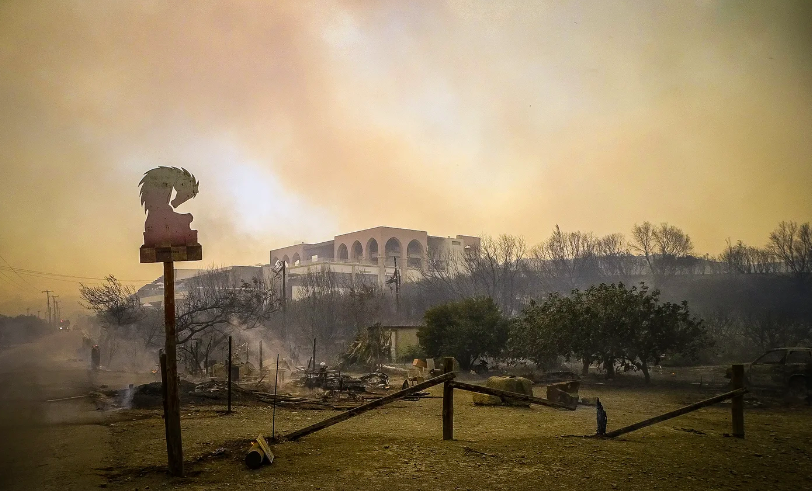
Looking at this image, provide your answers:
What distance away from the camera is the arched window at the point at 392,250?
71.4m

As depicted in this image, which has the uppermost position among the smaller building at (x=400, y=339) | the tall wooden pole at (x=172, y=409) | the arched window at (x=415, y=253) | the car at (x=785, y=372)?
the arched window at (x=415, y=253)

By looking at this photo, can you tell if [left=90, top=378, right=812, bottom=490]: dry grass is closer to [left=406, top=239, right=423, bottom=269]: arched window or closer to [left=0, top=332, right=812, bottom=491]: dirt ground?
[left=0, top=332, right=812, bottom=491]: dirt ground

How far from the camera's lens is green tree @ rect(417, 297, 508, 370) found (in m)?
26.6

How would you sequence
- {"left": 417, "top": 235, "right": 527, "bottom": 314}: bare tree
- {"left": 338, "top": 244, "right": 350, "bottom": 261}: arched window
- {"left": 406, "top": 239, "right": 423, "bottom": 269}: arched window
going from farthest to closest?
{"left": 338, "top": 244, "right": 350, "bottom": 261}: arched window → {"left": 406, "top": 239, "right": 423, "bottom": 269}: arched window → {"left": 417, "top": 235, "right": 527, "bottom": 314}: bare tree

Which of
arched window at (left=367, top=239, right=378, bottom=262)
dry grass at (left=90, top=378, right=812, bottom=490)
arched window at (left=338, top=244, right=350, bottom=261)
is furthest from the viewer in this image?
arched window at (left=338, top=244, right=350, bottom=261)

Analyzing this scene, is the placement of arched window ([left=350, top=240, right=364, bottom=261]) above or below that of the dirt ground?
above

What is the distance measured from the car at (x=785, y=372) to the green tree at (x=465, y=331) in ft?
39.0

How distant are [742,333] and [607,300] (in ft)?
55.1

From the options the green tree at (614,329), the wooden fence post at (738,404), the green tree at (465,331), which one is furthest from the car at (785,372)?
the green tree at (465,331)

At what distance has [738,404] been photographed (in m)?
9.32

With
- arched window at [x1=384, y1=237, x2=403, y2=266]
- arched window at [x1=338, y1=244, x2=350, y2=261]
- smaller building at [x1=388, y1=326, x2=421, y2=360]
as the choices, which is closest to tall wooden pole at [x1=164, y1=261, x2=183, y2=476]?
smaller building at [x1=388, y1=326, x2=421, y2=360]

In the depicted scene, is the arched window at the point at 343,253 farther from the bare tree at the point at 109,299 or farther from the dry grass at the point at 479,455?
the dry grass at the point at 479,455

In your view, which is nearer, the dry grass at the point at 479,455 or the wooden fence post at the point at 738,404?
the dry grass at the point at 479,455

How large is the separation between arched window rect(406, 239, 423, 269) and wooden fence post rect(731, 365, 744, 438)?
6377cm
